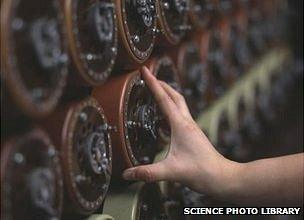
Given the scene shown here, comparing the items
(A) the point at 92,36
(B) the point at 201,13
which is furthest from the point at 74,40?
(B) the point at 201,13

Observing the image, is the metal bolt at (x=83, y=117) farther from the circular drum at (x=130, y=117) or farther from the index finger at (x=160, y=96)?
the index finger at (x=160, y=96)

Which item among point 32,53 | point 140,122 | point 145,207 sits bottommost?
point 145,207

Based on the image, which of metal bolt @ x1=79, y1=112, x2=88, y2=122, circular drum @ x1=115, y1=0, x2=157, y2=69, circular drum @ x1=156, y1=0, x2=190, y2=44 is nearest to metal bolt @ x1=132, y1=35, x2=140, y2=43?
circular drum @ x1=115, y1=0, x2=157, y2=69

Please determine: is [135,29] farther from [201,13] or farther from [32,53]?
[201,13]

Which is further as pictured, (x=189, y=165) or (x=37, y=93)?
(x=189, y=165)

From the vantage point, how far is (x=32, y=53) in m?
0.60

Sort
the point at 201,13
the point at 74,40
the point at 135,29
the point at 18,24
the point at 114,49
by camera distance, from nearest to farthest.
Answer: the point at 18,24, the point at 74,40, the point at 114,49, the point at 135,29, the point at 201,13

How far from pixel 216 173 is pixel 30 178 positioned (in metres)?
0.40

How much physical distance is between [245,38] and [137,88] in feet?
3.51

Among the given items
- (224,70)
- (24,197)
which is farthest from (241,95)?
(24,197)

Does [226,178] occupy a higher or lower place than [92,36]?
lower

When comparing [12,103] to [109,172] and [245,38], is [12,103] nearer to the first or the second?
[109,172]

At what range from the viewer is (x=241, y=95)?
6.18 ft

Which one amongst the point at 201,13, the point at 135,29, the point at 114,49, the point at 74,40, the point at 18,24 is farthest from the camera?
the point at 201,13
